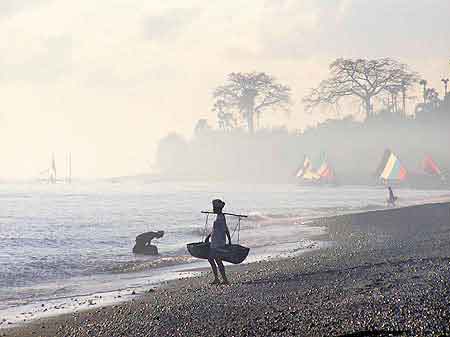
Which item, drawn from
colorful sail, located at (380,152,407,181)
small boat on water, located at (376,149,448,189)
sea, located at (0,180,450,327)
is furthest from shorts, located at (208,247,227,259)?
colorful sail, located at (380,152,407,181)

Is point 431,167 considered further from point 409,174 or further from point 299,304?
point 299,304

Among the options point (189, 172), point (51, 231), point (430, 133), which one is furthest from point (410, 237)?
point (189, 172)

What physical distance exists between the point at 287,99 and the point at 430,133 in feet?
124

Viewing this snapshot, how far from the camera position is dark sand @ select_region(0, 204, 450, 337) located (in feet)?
33.2

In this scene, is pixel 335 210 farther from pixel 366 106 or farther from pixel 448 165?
pixel 366 106

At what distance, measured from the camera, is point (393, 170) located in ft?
223

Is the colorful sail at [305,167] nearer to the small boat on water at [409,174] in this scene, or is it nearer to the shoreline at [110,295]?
the small boat on water at [409,174]

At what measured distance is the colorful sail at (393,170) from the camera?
2598 inches

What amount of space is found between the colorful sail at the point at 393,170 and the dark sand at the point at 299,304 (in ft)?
157

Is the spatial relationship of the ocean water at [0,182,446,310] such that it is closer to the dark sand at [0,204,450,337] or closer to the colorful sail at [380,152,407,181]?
the dark sand at [0,204,450,337]

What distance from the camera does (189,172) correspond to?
151 metres

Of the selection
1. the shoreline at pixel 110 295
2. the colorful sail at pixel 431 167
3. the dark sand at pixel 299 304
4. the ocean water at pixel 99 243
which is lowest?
the ocean water at pixel 99 243

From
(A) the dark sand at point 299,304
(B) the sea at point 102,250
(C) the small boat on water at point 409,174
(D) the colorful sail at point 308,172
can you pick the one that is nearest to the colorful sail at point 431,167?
(C) the small boat on water at point 409,174

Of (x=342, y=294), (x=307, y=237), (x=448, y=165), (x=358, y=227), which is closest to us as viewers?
(x=342, y=294)
